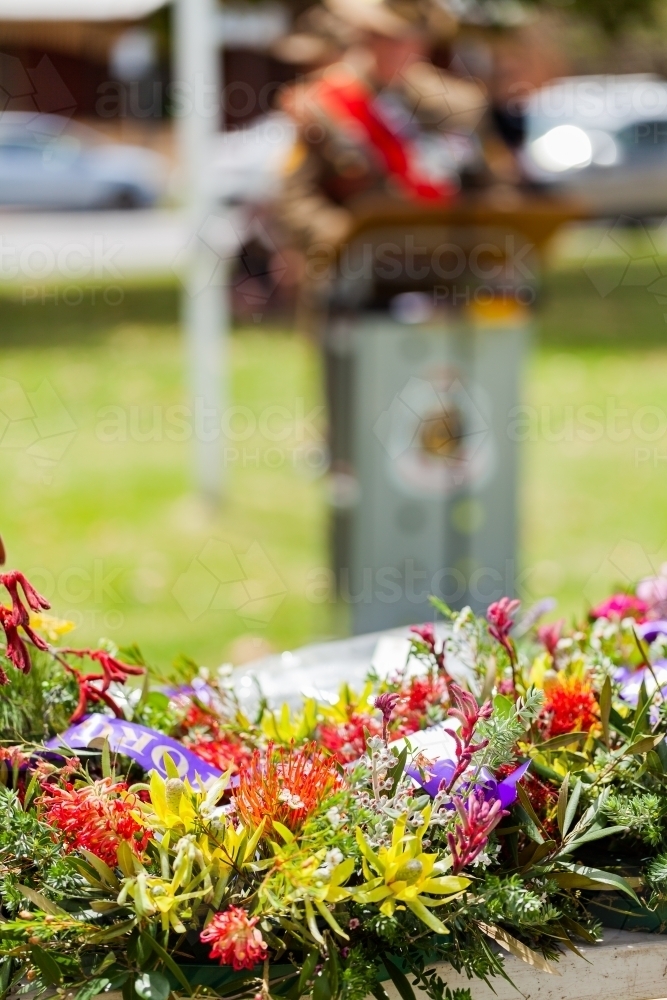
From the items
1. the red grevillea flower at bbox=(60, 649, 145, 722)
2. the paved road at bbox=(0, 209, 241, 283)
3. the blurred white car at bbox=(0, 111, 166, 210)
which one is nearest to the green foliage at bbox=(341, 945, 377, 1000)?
the red grevillea flower at bbox=(60, 649, 145, 722)

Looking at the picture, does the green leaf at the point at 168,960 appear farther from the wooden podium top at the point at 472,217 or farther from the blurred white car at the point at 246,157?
the blurred white car at the point at 246,157

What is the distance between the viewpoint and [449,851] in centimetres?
51

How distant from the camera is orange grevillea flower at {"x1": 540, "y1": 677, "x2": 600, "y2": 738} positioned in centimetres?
62

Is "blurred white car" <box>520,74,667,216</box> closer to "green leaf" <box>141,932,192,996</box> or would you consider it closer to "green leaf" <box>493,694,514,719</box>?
"green leaf" <box>493,694,514,719</box>

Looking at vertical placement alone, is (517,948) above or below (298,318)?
below

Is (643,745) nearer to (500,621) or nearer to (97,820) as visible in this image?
(500,621)

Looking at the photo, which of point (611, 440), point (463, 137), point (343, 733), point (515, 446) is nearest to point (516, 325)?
point (515, 446)

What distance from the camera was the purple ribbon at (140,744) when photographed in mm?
596

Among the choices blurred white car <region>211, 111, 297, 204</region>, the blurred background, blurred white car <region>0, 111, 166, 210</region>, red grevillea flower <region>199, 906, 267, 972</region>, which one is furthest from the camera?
blurred white car <region>0, 111, 166, 210</region>

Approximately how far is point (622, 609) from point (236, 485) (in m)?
3.81

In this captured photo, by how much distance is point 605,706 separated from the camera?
60cm

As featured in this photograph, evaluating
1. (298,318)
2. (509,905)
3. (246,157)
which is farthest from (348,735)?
(246,157)

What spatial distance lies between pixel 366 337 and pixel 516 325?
1.18ft

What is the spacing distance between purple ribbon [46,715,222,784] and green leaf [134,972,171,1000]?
0.12 meters
